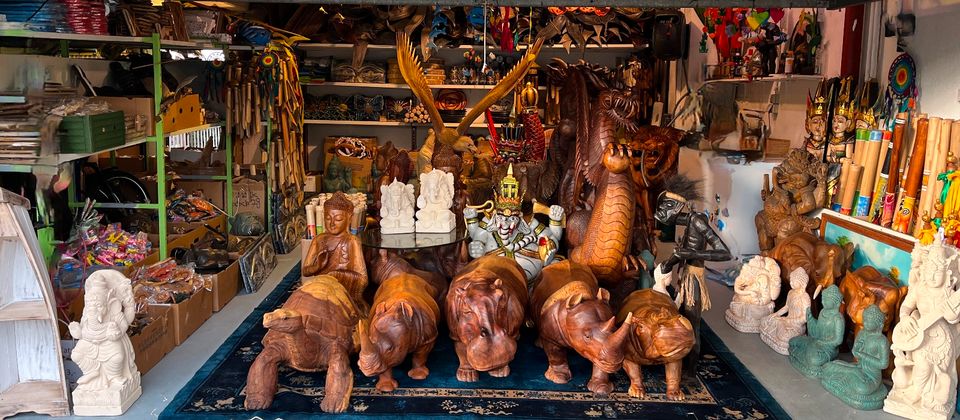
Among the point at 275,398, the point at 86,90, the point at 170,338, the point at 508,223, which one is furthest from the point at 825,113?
the point at 86,90

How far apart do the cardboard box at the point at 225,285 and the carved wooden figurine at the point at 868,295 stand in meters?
3.75

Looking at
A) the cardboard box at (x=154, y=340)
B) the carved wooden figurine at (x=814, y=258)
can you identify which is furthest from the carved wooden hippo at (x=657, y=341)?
the cardboard box at (x=154, y=340)

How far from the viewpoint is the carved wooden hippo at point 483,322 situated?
12.7 ft

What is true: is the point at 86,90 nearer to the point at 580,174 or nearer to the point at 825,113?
the point at 580,174

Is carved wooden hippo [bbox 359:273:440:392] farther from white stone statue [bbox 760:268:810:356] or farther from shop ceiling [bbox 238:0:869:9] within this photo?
white stone statue [bbox 760:268:810:356]

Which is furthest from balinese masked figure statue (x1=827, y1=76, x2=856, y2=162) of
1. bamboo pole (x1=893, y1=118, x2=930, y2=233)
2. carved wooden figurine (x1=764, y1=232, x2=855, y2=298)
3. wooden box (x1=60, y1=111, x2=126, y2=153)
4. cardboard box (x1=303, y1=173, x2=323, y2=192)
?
cardboard box (x1=303, y1=173, x2=323, y2=192)

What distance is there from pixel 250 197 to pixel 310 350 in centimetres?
341

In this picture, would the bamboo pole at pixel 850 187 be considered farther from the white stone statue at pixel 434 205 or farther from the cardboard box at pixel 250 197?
the cardboard box at pixel 250 197

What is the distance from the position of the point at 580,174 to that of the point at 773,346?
1668 mm

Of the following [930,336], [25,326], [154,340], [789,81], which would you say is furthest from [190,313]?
[789,81]

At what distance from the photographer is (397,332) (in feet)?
12.6

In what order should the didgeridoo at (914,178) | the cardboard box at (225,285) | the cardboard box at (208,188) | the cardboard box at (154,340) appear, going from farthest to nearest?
the cardboard box at (208,188), the cardboard box at (225,285), the didgeridoo at (914,178), the cardboard box at (154,340)

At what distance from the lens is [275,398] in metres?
3.88

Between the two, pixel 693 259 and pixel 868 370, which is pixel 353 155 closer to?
pixel 693 259
